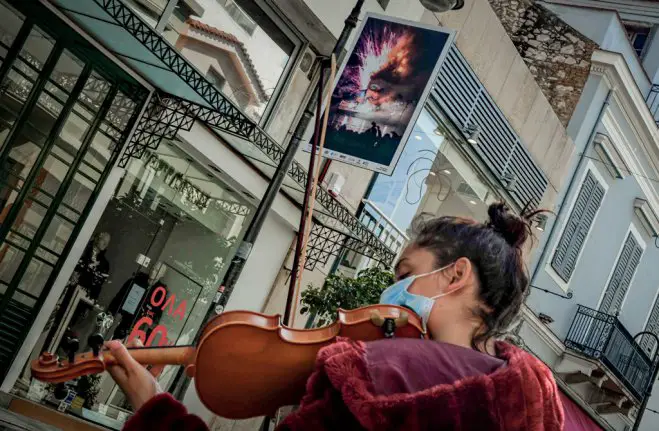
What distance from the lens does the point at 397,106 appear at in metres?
10.7

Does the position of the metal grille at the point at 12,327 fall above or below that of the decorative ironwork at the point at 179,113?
below

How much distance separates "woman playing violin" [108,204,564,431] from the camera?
2.16 meters

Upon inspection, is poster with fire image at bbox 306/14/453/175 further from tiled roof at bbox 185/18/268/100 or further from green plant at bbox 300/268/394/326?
green plant at bbox 300/268/394/326

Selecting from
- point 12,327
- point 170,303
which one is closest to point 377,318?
point 12,327

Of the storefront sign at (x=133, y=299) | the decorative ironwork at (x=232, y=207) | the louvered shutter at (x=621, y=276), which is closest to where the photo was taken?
the storefront sign at (x=133, y=299)

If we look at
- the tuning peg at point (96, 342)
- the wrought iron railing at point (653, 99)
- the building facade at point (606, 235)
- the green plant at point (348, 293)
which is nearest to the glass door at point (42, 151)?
the green plant at point (348, 293)

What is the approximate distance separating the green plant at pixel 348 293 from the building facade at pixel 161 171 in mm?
986

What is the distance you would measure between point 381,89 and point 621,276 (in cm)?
1606

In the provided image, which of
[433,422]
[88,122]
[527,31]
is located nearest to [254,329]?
[433,422]

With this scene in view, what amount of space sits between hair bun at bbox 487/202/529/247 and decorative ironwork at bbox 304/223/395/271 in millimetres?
10191

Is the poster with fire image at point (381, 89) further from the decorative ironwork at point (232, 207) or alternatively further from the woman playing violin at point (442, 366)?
the woman playing violin at point (442, 366)

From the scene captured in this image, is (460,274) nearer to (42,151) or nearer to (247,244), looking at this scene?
(247,244)

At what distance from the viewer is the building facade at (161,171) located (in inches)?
368

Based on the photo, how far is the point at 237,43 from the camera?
459 inches
